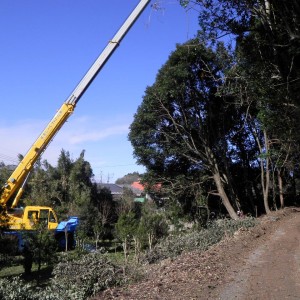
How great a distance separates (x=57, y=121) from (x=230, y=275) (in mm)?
11181

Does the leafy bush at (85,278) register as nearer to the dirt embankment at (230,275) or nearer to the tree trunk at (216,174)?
the dirt embankment at (230,275)

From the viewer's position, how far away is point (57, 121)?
17.4 meters

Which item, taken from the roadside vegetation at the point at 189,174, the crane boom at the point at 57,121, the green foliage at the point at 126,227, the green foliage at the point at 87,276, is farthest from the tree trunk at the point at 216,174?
the green foliage at the point at 87,276

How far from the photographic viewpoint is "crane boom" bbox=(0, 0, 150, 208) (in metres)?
16.1

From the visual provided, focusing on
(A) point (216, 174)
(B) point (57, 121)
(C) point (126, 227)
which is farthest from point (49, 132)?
(A) point (216, 174)

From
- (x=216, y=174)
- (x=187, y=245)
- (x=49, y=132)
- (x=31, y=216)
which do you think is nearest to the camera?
(x=187, y=245)

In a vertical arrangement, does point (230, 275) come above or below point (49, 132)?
below

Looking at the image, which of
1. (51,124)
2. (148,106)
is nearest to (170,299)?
(51,124)

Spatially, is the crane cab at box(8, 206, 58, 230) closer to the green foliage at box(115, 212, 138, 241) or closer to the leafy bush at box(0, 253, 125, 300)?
the green foliage at box(115, 212, 138, 241)

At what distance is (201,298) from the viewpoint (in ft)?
21.9

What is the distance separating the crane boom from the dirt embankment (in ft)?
27.6

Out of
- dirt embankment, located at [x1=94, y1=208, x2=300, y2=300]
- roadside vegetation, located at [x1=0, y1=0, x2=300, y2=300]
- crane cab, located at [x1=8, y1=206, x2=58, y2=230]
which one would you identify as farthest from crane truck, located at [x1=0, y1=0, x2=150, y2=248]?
dirt embankment, located at [x1=94, y1=208, x2=300, y2=300]

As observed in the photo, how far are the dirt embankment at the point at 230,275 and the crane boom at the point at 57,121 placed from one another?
27.6ft

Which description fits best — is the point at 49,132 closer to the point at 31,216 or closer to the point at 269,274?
the point at 31,216
